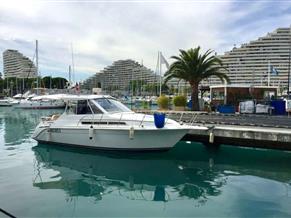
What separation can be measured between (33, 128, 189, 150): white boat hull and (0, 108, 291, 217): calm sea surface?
1.59ft

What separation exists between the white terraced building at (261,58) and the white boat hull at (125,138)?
272 ft

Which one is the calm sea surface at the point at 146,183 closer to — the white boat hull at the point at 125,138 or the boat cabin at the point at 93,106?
the white boat hull at the point at 125,138

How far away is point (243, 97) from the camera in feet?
104

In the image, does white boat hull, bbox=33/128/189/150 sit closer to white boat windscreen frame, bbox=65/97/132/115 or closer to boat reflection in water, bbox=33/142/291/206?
boat reflection in water, bbox=33/142/291/206

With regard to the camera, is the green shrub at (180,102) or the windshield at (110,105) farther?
the green shrub at (180,102)

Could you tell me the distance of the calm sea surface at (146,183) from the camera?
27.7 feet

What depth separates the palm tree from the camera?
29.6m

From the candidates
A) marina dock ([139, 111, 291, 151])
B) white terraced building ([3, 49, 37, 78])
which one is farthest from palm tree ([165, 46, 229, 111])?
white terraced building ([3, 49, 37, 78])

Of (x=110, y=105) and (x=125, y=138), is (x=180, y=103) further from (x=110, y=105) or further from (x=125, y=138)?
(x=125, y=138)

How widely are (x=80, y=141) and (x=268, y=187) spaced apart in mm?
9143

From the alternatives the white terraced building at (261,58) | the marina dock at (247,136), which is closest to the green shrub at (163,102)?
the marina dock at (247,136)

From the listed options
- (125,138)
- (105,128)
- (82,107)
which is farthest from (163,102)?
(125,138)

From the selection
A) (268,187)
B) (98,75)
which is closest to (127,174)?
(268,187)

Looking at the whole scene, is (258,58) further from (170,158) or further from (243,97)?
(170,158)
